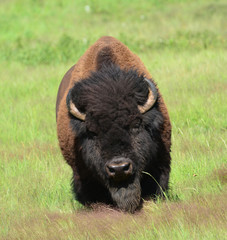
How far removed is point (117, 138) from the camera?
457 centimetres

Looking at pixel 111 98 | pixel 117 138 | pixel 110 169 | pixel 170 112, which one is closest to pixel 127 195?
pixel 110 169

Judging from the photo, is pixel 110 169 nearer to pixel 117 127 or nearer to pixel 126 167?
pixel 126 167

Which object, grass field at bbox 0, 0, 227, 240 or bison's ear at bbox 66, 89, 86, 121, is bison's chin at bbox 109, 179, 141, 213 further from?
bison's ear at bbox 66, 89, 86, 121

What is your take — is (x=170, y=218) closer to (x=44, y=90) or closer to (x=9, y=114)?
(x=9, y=114)

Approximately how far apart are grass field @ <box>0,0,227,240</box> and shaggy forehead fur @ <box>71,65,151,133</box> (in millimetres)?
787

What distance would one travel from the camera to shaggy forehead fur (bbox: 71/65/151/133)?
468cm

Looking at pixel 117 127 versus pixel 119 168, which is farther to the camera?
pixel 117 127

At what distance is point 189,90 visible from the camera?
31.9 feet

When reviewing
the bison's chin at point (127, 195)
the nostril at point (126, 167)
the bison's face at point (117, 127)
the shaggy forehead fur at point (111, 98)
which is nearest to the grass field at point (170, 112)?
the bison's chin at point (127, 195)

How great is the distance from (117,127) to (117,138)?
0.11 m

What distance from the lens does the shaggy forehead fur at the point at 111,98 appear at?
4.68 m

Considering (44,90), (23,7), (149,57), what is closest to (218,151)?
(44,90)

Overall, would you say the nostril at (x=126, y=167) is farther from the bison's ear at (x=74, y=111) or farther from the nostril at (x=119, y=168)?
the bison's ear at (x=74, y=111)

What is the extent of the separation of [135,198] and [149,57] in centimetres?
875
